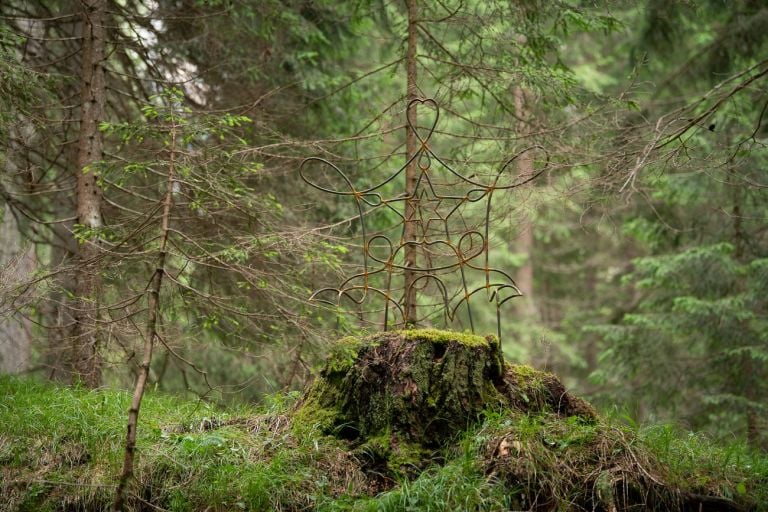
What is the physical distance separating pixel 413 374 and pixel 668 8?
669 centimetres

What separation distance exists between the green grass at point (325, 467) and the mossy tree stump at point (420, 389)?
14 centimetres

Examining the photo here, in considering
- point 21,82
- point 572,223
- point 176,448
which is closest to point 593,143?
point 176,448

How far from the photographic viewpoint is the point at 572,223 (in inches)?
595

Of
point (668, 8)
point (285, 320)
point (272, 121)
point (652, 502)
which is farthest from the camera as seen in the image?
point (668, 8)

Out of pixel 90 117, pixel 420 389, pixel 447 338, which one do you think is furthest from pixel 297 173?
pixel 420 389

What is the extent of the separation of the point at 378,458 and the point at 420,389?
52 cm

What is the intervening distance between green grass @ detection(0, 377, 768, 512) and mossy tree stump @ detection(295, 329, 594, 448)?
0.45 feet

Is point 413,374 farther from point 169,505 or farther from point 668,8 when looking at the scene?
point 668,8

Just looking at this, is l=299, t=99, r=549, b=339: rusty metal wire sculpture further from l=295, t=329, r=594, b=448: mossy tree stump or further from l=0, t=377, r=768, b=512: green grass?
l=0, t=377, r=768, b=512: green grass

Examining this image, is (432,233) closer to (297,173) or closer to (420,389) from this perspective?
(297,173)

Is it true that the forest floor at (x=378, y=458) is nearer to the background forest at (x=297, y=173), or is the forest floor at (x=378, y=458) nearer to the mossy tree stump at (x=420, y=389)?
the mossy tree stump at (x=420, y=389)

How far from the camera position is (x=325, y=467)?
448 centimetres

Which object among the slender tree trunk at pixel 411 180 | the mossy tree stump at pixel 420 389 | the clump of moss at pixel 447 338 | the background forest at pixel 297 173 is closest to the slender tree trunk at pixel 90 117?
the background forest at pixel 297 173

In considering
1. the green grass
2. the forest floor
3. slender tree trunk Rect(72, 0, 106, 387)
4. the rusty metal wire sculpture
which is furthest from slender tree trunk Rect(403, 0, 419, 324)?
slender tree trunk Rect(72, 0, 106, 387)
